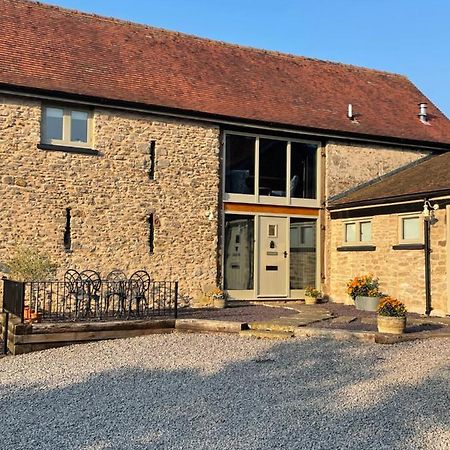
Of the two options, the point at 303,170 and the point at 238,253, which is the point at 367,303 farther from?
the point at 303,170

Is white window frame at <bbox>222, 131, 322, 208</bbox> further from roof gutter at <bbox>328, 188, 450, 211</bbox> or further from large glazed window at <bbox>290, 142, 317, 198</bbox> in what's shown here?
roof gutter at <bbox>328, 188, 450, 211</bbox>

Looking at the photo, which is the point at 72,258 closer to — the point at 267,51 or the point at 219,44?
the point at 219,44

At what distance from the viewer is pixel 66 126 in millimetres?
13148

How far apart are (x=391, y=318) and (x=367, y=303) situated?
388 cm

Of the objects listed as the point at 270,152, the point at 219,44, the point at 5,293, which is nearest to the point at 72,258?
the point at 5,293

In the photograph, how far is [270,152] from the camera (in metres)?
15.6

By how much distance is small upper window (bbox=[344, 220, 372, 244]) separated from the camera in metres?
14.9

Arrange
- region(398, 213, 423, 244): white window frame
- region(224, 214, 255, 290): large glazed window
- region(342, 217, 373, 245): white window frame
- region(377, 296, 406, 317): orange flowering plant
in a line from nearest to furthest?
region(377, 296, 406, 317): orange flowering plant
region(398, 213, 423, 244): white window frame
region(342, 217, 373, 245): white window frame
region(224, 214, 255, 290): large glazed window

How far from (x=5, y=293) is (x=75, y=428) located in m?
6.71

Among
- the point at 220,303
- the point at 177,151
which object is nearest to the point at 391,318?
the point at 220,303

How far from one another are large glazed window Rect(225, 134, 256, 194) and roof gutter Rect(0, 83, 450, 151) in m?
0.49

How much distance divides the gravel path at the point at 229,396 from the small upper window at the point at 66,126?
5.46 meters

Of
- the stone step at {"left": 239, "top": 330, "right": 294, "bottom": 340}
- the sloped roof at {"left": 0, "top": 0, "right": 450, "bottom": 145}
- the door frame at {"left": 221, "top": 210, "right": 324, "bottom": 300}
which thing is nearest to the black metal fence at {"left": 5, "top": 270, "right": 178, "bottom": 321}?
the stone step at {"left": 239, "top": 330, "right": 294, "bottom": 340}

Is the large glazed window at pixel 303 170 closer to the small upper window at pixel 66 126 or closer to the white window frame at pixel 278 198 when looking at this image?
the white window frame at pixel 278 198
